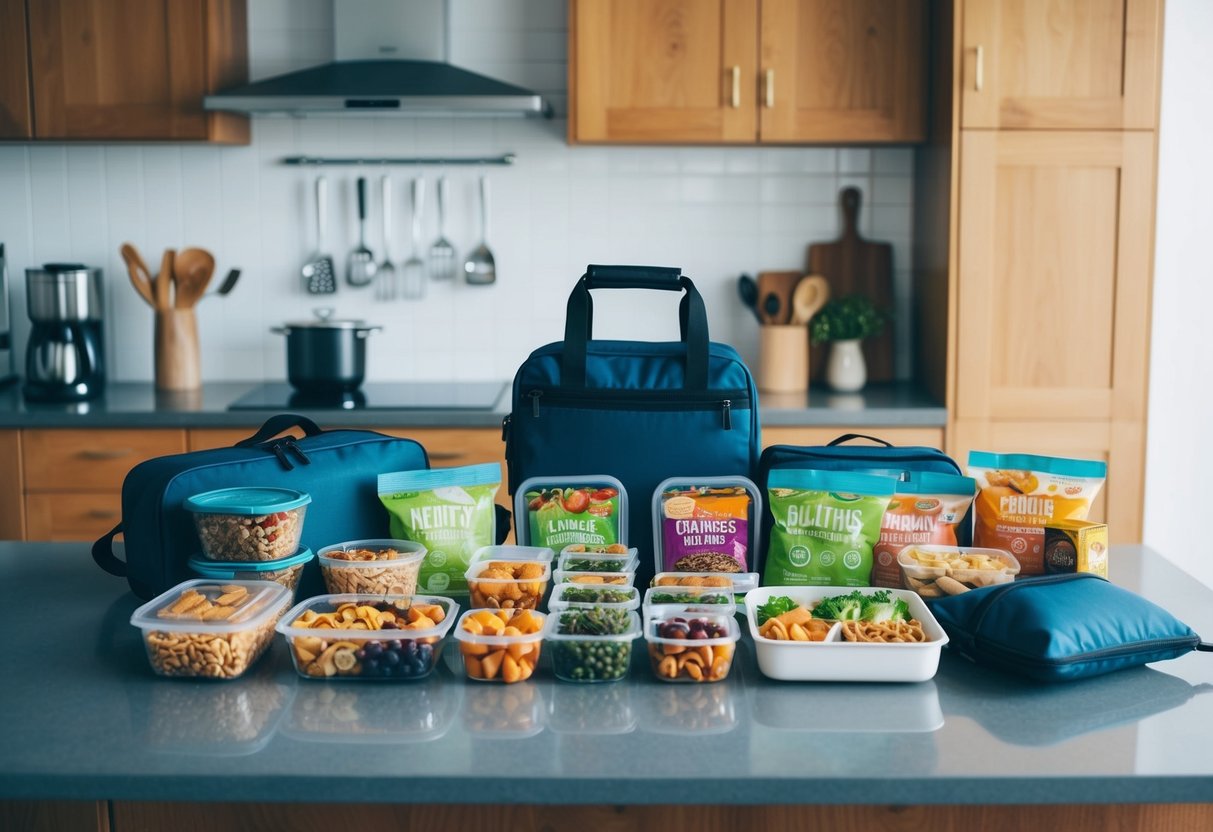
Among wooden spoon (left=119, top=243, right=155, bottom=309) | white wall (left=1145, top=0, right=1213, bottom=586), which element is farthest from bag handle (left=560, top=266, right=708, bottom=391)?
wooden spoon (left=119, top=243, right=155, bottom=309)

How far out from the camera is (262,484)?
1.69 meters

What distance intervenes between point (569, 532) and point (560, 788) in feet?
1.97

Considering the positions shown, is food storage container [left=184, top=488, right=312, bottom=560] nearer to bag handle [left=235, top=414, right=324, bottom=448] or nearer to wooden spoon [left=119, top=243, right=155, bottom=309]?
bag handle [left=235, top=414, right=324, bottom=448]

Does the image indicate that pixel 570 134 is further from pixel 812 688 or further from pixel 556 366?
pixel 812 688

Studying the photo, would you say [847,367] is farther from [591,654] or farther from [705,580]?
[591,654]

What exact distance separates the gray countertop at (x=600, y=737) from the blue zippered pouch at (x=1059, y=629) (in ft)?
0.08

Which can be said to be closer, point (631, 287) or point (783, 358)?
point (631, 287)

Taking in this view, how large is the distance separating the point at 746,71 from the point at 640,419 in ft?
6.11

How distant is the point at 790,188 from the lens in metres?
3.79

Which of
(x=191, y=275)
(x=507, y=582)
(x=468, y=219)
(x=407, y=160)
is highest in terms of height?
(x=407, y=160)

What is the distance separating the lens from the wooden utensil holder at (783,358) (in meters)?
3.64

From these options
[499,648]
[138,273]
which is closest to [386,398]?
[138,273]

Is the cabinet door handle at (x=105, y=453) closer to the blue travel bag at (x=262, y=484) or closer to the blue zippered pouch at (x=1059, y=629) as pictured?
the blue travel bag at (x=262, y=484)

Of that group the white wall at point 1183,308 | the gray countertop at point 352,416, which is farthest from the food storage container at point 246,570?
the white wall at point 1183,308
